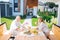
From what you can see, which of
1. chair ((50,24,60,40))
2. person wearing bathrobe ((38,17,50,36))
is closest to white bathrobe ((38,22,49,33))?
person wearing bathrobe ((38,17,50,36))

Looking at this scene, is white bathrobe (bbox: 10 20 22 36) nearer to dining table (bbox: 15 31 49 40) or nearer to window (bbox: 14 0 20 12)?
dining table (bbox: 15 31 49 40)

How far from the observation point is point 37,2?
2.34 m

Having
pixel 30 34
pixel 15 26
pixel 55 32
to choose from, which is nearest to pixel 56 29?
pixel 55 32

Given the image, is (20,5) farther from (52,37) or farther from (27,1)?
(52,37)

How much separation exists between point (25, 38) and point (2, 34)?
37cm

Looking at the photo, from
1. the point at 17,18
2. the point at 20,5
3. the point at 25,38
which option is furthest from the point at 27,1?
the point at 25,38

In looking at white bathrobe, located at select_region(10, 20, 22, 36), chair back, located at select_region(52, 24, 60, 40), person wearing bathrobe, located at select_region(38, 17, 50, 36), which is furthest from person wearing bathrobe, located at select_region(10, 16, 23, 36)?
chair back, located at select_region(52, 24, 60, 40)

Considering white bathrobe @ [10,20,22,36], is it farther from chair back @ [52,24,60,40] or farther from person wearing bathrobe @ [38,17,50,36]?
chair back @ [52,24,60,40]

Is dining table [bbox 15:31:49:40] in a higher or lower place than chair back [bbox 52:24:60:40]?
lower

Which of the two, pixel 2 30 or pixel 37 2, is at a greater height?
pixel 37 2

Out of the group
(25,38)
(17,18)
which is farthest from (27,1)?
(25,38)

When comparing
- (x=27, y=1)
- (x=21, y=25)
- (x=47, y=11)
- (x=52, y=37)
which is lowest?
(x=52, y=37)

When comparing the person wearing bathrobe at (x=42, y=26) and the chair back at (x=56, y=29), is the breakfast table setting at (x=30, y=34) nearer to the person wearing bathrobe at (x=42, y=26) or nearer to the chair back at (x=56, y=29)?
the person wearing bathrobe at (x=42, y=26)

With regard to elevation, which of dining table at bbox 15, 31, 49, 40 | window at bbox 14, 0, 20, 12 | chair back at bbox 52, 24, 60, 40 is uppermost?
window at bbox 14, 0, 20, 12
